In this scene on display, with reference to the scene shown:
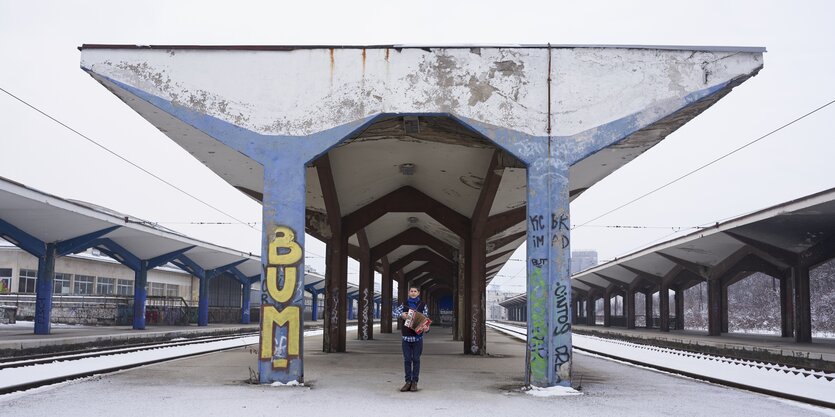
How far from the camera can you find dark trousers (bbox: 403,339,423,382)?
11328 mm

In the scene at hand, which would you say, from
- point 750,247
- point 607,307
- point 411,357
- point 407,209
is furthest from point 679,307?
point 411,357

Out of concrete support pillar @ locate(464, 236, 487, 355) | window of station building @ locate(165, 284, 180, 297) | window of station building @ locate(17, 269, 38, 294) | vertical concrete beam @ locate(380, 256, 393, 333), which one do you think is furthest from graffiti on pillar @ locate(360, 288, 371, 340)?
window of station building @ locate(165, 284, 180, 297)

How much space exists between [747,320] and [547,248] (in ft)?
265

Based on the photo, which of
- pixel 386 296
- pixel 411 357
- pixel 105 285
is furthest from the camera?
pixel 105 285

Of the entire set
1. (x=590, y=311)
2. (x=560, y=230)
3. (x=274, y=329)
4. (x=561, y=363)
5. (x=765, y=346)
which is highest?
(x=560, y=230)

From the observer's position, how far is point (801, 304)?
115 feet

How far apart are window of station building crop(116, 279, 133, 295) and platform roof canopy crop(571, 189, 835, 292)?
1831 inches

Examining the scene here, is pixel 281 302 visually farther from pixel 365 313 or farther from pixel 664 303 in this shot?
pixel 664 303

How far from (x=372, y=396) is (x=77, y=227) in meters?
25.3

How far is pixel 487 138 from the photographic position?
12445mm

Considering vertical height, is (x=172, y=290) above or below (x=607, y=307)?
above

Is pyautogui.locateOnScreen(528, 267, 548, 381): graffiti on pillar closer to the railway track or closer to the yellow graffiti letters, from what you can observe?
the yellow graffiti letters

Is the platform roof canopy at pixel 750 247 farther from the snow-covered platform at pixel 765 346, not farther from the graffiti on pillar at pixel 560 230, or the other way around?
the graffiti on pillar at pixel 560 230

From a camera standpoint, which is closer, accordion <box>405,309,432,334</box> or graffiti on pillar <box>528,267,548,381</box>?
accordion <box>405,309,432,334</box>
